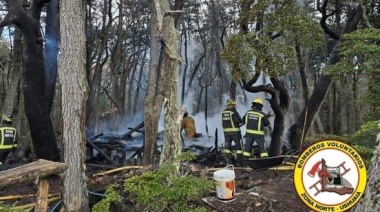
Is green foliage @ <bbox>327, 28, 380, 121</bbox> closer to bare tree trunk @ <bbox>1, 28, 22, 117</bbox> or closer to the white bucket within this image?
the white bucket

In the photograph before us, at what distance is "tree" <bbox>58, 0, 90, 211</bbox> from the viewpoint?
599cm

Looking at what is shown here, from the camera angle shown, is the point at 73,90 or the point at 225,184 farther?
the point at 73,90

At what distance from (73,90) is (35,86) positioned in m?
2.86

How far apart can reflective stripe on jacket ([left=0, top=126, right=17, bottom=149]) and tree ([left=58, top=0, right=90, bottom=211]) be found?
367 centimetres

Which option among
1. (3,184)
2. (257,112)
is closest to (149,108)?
(257,112)

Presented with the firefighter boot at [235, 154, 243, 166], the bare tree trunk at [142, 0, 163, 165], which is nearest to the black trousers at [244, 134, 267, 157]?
the firefighter boot at [235, 154, 243, 166]

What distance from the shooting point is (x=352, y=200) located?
1989 millimetres

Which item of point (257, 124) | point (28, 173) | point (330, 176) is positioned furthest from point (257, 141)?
point (330, 176)

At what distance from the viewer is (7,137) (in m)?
9.05

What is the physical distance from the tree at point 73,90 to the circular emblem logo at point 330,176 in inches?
181

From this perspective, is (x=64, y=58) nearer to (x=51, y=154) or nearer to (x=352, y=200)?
(x=51, y=154)

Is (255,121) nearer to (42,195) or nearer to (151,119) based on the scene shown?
(151,119)

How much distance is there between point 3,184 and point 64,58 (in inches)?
110

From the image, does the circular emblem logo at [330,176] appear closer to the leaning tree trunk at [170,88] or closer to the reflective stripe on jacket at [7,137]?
the leaning tree trunk at [170,88]
